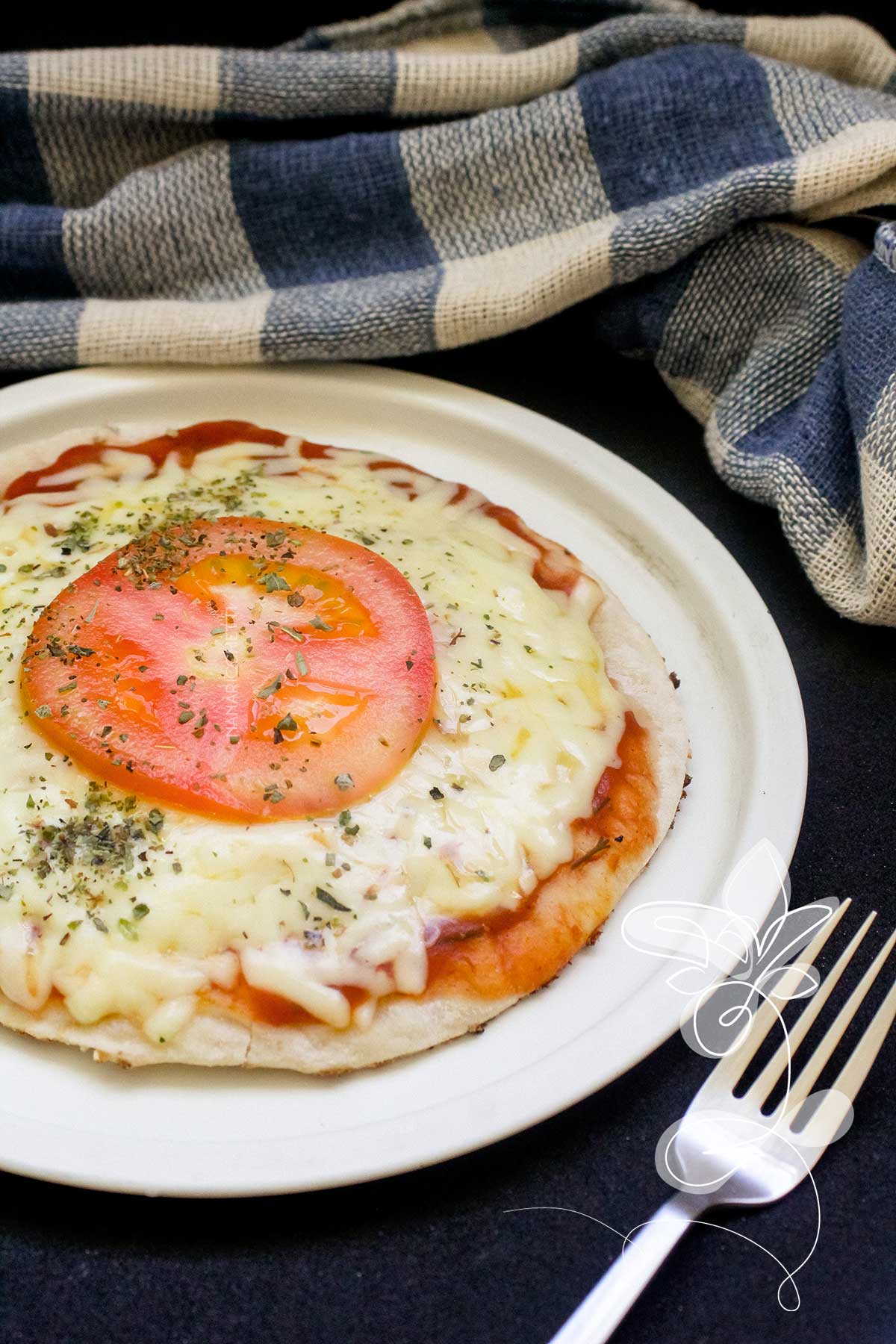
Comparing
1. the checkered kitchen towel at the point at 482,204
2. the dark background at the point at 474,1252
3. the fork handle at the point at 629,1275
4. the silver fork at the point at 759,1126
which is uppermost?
the checkered kitchen towel at the point at 482,204

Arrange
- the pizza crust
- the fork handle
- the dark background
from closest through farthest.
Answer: the fork handle → the dark background → the pizza crust

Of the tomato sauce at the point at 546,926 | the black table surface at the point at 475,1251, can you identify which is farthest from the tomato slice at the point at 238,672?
the black table surface at the point at 475,1251

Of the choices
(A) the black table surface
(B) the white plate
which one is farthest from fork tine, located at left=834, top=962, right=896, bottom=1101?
(B) the white plate

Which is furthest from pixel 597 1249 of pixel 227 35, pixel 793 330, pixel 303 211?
pixel 227 35

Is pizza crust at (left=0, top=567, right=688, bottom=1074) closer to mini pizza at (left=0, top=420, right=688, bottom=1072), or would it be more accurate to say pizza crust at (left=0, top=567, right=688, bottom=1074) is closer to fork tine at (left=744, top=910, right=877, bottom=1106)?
mini pizza at (left=0, top=420, right=688, bottom=1072)

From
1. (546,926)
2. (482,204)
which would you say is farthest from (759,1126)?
(482,204)

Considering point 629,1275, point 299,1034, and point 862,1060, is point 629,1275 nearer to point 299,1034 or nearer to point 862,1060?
point 862,1060

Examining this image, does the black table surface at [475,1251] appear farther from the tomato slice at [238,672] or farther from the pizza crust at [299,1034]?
the tomato slice at [238,672]
